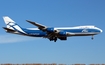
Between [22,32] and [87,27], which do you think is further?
[22,32]

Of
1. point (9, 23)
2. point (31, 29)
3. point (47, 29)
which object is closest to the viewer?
point (47, 29)

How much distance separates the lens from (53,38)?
311 ft

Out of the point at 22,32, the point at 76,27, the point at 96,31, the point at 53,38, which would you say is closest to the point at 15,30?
the point at 22,32

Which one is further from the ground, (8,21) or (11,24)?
(8,21)

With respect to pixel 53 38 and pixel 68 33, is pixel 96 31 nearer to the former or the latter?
pixel 68 33

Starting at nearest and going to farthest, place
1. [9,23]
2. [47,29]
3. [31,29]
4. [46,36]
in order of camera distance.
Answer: [47,29], [46,36], [31,29], [9,23]

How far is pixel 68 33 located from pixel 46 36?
10251 mm

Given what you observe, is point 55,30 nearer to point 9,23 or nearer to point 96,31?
point 96,31

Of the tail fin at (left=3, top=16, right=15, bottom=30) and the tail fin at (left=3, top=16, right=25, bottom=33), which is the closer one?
the tail fin at (left=3, top=16, right=25, bottom=33)

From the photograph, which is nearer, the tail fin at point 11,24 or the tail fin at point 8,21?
the tail fin at point 11,24

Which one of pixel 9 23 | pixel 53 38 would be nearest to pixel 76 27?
pixel 53 38

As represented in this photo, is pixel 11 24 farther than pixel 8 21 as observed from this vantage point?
No

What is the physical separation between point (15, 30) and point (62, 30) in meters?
24.3

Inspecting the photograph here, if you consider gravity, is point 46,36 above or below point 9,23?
below
